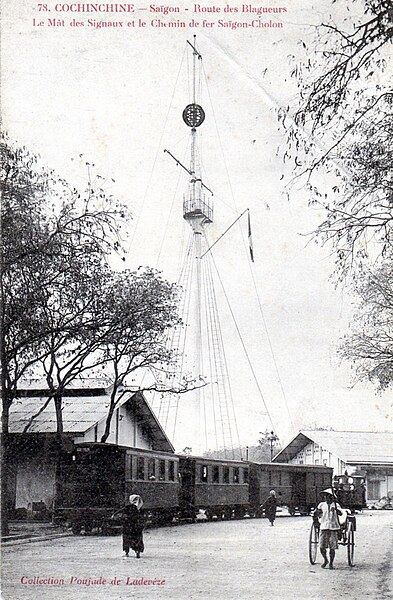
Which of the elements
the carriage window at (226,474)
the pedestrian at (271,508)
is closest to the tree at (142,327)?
the pedestrian at (271,508)

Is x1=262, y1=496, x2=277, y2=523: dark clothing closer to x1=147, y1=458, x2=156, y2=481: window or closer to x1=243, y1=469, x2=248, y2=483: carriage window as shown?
x1=147, y1=458, x2=156, y2=481: window

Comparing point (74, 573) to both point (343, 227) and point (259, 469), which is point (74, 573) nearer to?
point (343, 227)

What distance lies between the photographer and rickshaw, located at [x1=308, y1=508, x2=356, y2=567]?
324 inches

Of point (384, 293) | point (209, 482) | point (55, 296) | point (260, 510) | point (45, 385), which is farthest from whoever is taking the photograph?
point (260, 510)

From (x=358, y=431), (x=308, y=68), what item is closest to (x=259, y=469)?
(x=358, y=431)

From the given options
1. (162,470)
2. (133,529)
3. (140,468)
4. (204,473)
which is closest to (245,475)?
(204,473)

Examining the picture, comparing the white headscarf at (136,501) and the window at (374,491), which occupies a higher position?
the white headscarf at (136,501)

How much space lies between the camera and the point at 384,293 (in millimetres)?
8414

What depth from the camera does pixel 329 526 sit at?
27.3ft

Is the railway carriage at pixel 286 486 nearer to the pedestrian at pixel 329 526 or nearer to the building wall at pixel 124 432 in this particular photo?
the building wall at pixel 124 432

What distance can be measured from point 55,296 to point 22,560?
2919 millimetres

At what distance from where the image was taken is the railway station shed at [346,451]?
9.12 metres

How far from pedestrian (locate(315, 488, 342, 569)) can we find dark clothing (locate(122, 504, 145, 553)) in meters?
1.96

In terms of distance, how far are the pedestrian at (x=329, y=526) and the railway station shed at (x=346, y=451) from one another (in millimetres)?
817
